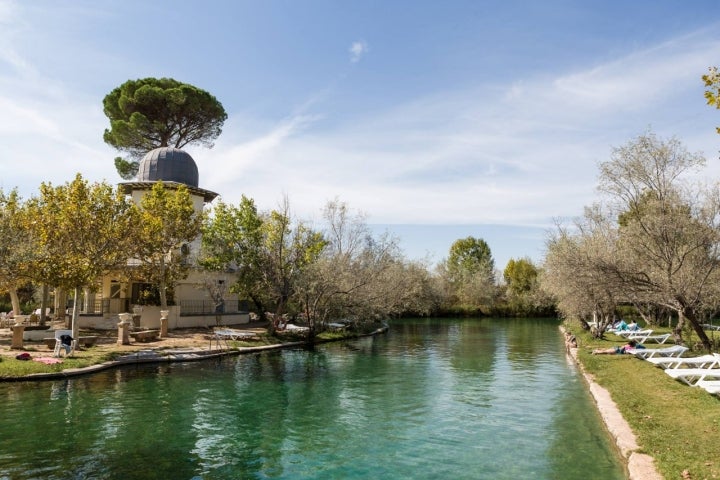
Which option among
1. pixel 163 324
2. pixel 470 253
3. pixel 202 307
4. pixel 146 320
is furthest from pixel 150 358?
pixel 470 253

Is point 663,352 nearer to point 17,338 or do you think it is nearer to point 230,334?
point 230,334

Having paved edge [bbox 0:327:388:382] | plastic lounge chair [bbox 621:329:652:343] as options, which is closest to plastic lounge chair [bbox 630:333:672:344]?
plastic lounge chair [bbox 621:329:652:343]

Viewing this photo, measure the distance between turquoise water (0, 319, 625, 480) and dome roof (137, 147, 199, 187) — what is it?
21.5 meters

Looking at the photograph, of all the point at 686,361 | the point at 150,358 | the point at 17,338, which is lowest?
the point at 150,358

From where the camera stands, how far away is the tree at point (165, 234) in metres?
30.6

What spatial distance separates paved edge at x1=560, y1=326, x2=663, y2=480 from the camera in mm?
8836

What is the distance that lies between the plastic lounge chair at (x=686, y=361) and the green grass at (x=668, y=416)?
0.30 meters

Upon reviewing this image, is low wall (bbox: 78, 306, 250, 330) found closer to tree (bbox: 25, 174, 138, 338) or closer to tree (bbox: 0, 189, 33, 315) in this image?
tree (bbox: 0, 189, 33, 315)

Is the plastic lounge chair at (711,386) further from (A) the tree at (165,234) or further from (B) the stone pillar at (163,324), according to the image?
(A) the tree at (165,234)

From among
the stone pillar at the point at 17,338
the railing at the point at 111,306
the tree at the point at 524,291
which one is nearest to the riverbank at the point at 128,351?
the stone pillar at the point at 17,338

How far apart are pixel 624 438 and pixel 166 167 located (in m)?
36.8

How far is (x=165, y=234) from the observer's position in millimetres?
31344

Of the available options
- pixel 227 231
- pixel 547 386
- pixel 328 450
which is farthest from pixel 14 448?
pixel 227 231

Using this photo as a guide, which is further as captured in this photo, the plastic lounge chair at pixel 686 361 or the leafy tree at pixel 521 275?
the leafy tree at pixel 521 275
